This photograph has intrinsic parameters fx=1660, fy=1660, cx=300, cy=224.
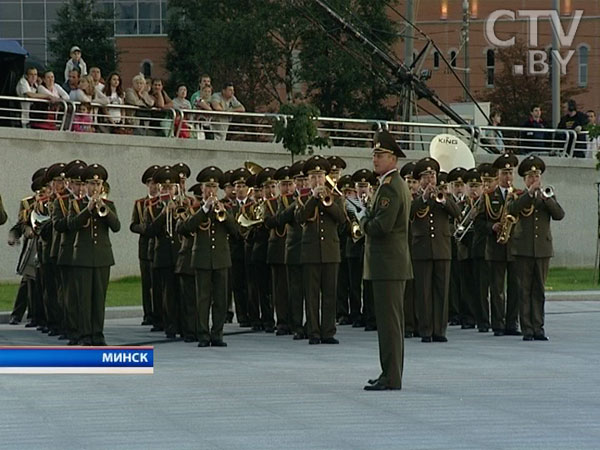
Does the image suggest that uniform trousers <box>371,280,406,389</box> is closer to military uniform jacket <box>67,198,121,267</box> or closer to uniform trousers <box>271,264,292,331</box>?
military uniform jacket <box>67,198,121,267</box>

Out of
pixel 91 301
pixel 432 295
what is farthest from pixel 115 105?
pixel 432 295

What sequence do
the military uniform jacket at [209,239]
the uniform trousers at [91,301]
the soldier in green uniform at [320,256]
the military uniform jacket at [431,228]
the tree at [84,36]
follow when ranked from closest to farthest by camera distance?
the uniform trousers at [91,301]
the military uniform jacket at [209,239]
the soldier in green uniform at [320,256]
the military uniform jacket at [431,228]
the tree at [84,36]

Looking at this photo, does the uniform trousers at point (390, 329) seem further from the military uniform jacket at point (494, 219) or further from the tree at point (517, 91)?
the tree at point (517, 91)

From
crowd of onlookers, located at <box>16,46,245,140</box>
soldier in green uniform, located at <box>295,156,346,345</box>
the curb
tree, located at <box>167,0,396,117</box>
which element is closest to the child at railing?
crowd of onlookers, located at <box>16,46,245,140</box>

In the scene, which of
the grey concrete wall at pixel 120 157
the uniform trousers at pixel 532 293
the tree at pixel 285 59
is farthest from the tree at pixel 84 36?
the uniform trousers at pixel 532 293

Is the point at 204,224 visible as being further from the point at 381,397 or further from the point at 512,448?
the point at 512,448

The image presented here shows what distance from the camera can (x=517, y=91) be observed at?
5878cm

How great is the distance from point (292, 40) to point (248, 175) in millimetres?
39244

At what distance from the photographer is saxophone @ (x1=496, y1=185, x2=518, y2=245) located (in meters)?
19.0

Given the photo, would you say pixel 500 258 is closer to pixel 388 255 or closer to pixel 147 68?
pixel 388 255

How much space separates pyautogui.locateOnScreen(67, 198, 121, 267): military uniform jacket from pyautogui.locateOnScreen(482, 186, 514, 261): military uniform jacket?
4.56m

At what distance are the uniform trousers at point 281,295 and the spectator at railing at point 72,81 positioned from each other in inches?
391

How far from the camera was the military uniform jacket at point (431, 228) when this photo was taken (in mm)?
Answer: 18797

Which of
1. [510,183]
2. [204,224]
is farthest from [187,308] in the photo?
[510,183]
